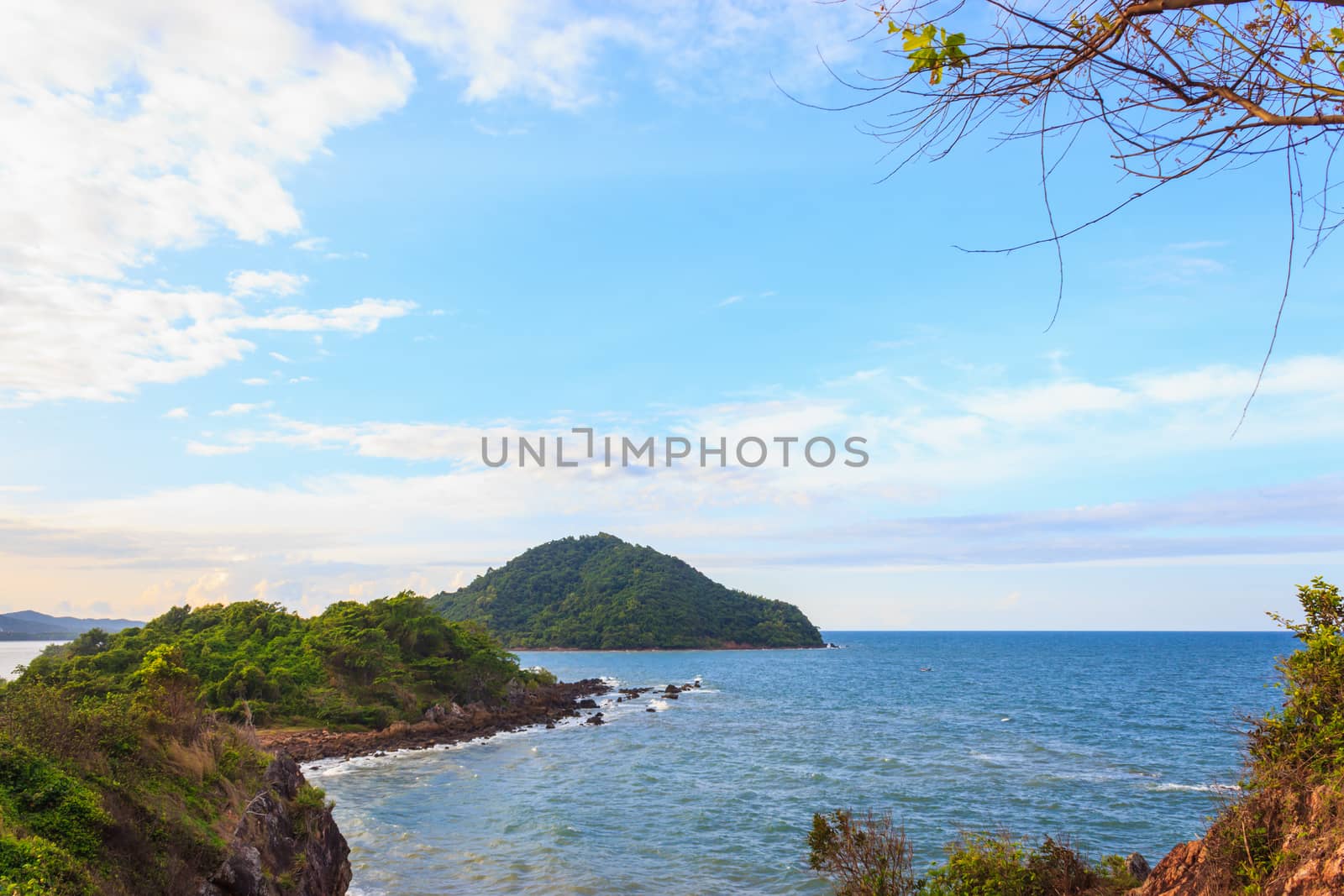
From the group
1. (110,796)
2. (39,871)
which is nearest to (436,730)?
→ (110,796)

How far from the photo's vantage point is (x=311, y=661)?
42.0m

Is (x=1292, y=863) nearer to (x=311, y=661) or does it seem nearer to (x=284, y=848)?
(x=284, y=848)

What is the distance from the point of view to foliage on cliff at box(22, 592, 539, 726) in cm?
3616

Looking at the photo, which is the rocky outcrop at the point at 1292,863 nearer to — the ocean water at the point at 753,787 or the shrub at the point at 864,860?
the ocean water at the point at 753,787

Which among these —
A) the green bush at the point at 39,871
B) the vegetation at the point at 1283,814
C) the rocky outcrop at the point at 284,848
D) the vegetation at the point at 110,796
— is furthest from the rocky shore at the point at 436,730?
the vegetation at the point at 1283,814

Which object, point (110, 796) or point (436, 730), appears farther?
point (436, 730)

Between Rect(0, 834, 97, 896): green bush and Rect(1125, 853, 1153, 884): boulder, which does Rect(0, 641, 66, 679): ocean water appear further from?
Rect(1125, 853, 1153, 884): boulder

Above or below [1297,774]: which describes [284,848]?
below

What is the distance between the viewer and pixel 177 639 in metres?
39.9

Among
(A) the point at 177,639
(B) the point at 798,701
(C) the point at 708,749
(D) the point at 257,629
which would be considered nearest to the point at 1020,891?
(C) the point at 708,749

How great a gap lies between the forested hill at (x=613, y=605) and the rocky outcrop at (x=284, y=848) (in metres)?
115

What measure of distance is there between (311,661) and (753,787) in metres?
27.2

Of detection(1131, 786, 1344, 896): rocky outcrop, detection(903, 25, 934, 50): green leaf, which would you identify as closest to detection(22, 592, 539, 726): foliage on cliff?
detection(1131, 786, 1344, 896): rocky outcrop

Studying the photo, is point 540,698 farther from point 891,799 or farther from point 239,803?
point 239,803
